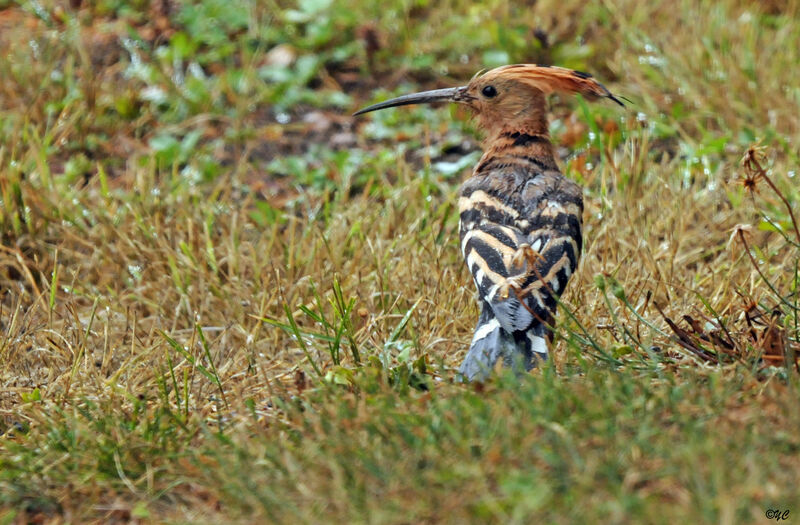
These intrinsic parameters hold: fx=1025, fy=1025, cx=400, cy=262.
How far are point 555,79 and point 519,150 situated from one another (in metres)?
0.31

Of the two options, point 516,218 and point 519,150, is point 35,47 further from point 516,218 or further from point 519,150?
point 516,218

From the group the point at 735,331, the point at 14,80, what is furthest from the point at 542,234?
the point at 14,80

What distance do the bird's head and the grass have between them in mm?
541

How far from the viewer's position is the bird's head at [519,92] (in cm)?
406

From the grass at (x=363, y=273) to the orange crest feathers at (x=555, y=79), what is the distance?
61cm

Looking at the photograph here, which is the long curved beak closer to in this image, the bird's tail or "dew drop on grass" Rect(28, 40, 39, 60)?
the bird's tail

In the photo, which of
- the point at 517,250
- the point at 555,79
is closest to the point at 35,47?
the point at 555,79

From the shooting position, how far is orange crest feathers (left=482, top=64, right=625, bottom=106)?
3994 millimetres

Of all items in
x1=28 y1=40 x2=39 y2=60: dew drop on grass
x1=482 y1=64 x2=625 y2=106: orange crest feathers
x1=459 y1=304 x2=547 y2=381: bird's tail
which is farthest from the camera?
x1=28 y1=40 x2=39 y2=60: dew drop on grass

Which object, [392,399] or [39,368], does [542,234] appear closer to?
[392,399]

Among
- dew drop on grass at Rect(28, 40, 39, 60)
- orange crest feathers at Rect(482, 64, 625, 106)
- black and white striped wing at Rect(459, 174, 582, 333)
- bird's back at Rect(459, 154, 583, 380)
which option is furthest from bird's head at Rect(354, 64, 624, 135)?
dew drop on grass at Rect(28, 40, 39, 60)

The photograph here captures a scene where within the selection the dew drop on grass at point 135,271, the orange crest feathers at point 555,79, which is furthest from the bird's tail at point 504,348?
the dew drop on grass at point 135,271

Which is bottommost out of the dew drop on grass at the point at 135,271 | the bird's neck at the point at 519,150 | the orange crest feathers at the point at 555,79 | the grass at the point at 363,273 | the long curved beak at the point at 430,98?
the dew drop on grass at the point at 135,271

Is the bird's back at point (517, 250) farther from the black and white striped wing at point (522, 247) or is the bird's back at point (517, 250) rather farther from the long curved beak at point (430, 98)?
the long curved beak at point (430, 98)
